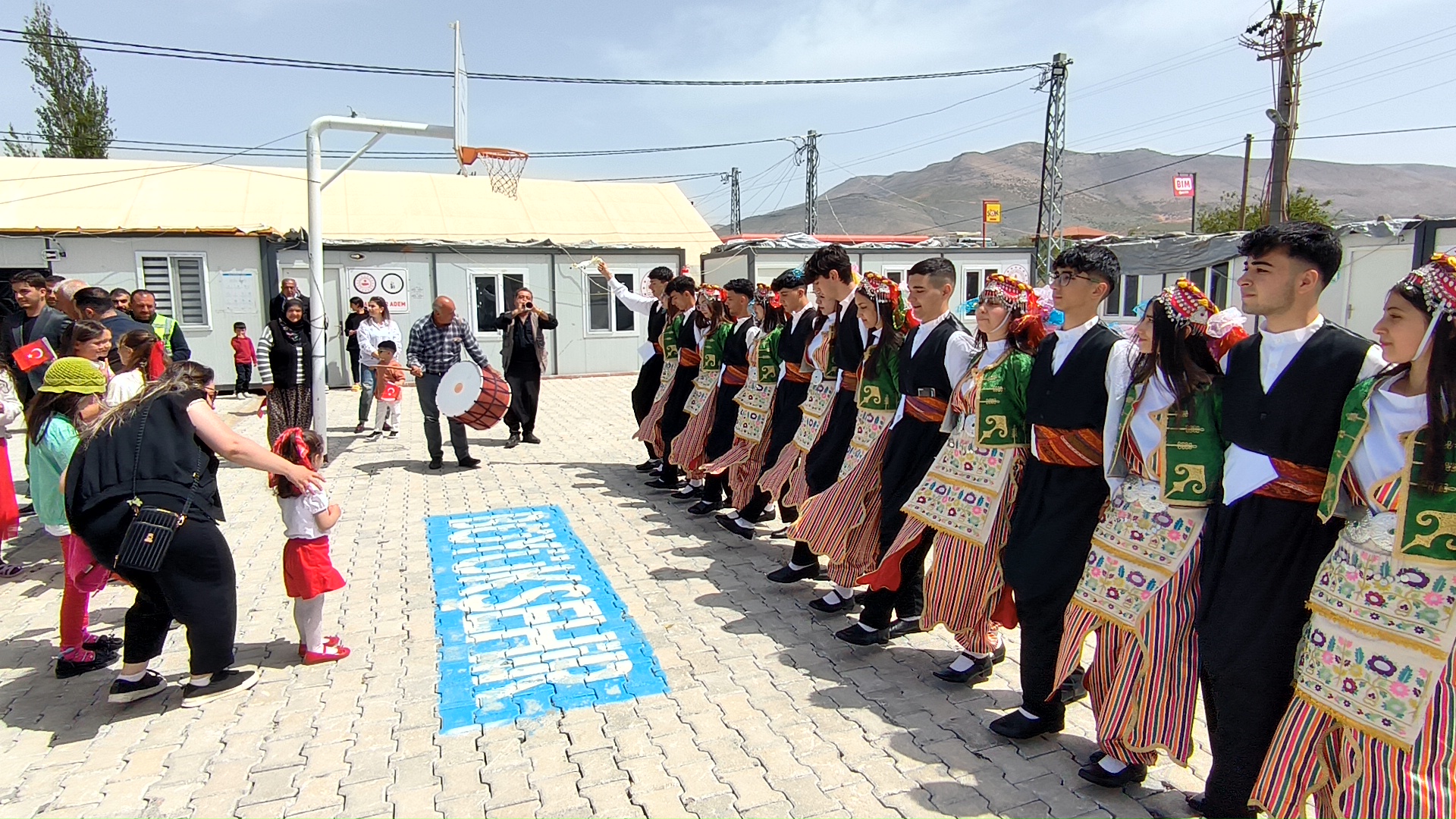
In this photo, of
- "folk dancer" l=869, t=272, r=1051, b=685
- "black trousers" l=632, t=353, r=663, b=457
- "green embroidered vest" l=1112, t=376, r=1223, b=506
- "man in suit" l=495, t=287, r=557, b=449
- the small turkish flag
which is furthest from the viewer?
"man in suit" l=495, t=287, r=557, b=449

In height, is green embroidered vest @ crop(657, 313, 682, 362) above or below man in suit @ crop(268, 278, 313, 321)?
below

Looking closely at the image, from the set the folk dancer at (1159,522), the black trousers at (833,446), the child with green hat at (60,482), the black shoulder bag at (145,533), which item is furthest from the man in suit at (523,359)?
the folk dancer at (1159,522)

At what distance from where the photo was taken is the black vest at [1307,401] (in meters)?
2.25

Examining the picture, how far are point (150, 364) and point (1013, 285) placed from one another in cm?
568

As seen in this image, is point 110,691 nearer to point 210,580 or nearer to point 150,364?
point 210,580

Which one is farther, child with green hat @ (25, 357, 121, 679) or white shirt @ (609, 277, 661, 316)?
white shirt @ (609, 277, 661, 316)

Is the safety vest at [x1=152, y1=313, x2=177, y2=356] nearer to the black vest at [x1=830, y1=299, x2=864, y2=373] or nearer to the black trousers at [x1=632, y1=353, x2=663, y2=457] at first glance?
the black trousers at [x1=632, y1=353, x2=663, y2=457]

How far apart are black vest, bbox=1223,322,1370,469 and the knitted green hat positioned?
495 centimetres

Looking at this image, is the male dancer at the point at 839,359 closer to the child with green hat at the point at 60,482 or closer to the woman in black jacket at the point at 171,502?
the woman in black jacket at the point at 171,502

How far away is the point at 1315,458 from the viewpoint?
2.26 meters

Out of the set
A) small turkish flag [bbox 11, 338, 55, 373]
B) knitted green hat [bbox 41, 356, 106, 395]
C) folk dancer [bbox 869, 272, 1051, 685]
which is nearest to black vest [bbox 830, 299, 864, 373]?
folk dancer [bbox 869, 272, 1051, 685]

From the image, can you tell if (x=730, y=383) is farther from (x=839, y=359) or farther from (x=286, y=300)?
(x=286, y=300)

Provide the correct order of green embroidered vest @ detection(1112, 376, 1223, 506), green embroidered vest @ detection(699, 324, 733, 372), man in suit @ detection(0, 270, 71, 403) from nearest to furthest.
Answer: green embroidered vest @ detection(1112, 376, 1223, 506) → man in suit @ detection(0, 270, 71, 403) → green embroidered vest @ detection(699, 324, 733, 372)

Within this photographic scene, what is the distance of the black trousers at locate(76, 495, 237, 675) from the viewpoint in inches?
129
